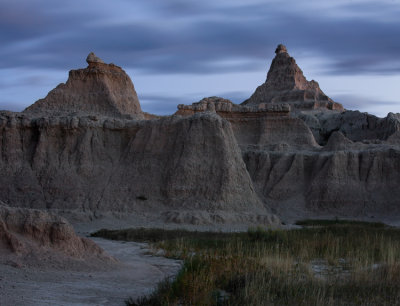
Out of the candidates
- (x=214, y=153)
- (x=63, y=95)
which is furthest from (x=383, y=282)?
(x=63, y=95)

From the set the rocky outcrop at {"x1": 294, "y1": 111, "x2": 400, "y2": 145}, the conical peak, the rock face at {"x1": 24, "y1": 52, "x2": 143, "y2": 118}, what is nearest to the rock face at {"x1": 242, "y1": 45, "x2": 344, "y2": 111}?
the conical peak

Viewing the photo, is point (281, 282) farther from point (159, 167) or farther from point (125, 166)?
point (125, 166)

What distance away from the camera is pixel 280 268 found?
9984 millimetres

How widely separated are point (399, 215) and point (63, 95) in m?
19.7

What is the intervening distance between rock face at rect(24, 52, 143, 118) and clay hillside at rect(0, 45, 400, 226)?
0.20ft

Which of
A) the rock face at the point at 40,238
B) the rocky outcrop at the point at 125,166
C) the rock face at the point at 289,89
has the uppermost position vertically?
the rock face at the point at 289,89

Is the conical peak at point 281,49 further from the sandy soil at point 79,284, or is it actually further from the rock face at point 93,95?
the sandy soil at point 79,284

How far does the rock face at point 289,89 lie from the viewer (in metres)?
75.1

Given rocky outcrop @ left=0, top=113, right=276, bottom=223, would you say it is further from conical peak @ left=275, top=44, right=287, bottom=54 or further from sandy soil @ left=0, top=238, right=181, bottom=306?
conical peak @ left=275, top=44, right=287, bottom=54

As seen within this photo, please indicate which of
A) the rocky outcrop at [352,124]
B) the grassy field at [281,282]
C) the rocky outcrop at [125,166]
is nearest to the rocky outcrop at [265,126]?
the rocky outcrop at [352,124]

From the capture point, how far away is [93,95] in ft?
106

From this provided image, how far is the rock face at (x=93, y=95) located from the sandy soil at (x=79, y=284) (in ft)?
68.3

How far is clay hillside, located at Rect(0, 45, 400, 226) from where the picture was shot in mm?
25656

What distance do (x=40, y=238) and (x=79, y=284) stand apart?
2.10 metres
